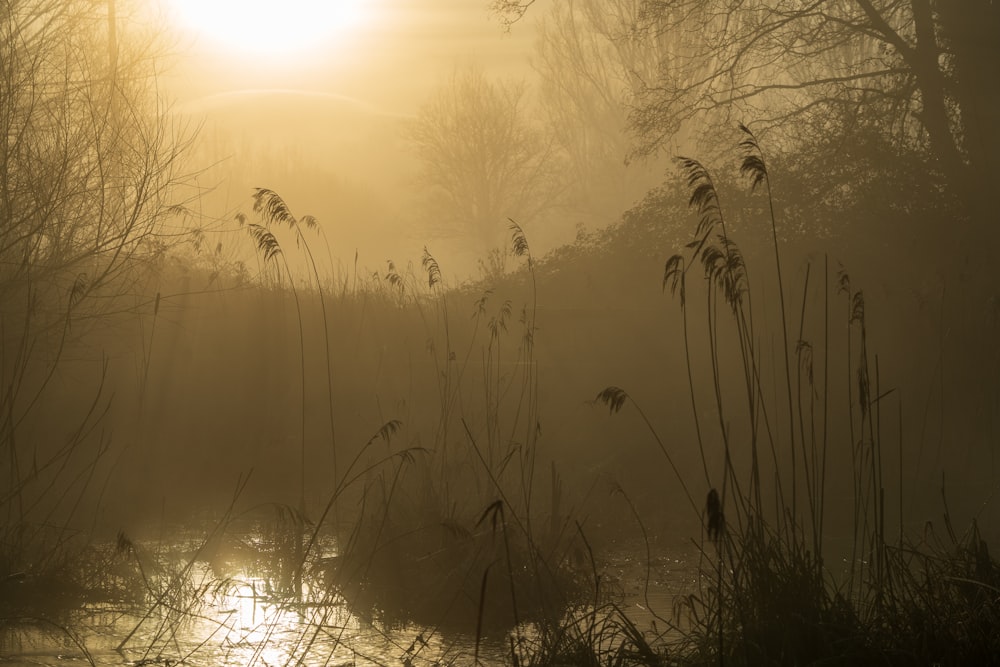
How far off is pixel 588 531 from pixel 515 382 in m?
4.54

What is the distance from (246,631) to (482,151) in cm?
2983

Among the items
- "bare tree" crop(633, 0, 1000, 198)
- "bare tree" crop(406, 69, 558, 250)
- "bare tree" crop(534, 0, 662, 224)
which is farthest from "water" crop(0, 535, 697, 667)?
"bare tree" crop(406, 69, 558, 250)

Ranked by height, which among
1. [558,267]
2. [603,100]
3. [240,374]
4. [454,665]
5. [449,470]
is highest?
[603,100]

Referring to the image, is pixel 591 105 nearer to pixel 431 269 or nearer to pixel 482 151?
pixel 482 151

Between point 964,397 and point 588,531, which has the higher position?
point 964,397

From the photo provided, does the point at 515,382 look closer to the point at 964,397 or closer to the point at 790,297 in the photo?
the point at 790,297

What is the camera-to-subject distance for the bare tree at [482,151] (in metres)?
33.5

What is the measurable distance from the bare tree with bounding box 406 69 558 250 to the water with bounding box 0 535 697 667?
1130 inches

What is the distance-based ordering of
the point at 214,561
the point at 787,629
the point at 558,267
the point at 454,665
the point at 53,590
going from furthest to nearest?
1. the point at 558,267
2. the point at 214,561
3. the point at 53,590
4. the point at 454,665
5. the point at 787,629

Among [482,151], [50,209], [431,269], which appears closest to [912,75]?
[431,269]

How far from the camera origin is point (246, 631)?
4477 millimetres

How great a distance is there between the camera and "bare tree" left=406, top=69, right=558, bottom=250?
33531mm

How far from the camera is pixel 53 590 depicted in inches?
202

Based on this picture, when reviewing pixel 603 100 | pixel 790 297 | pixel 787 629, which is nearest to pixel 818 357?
pixel 790 297
